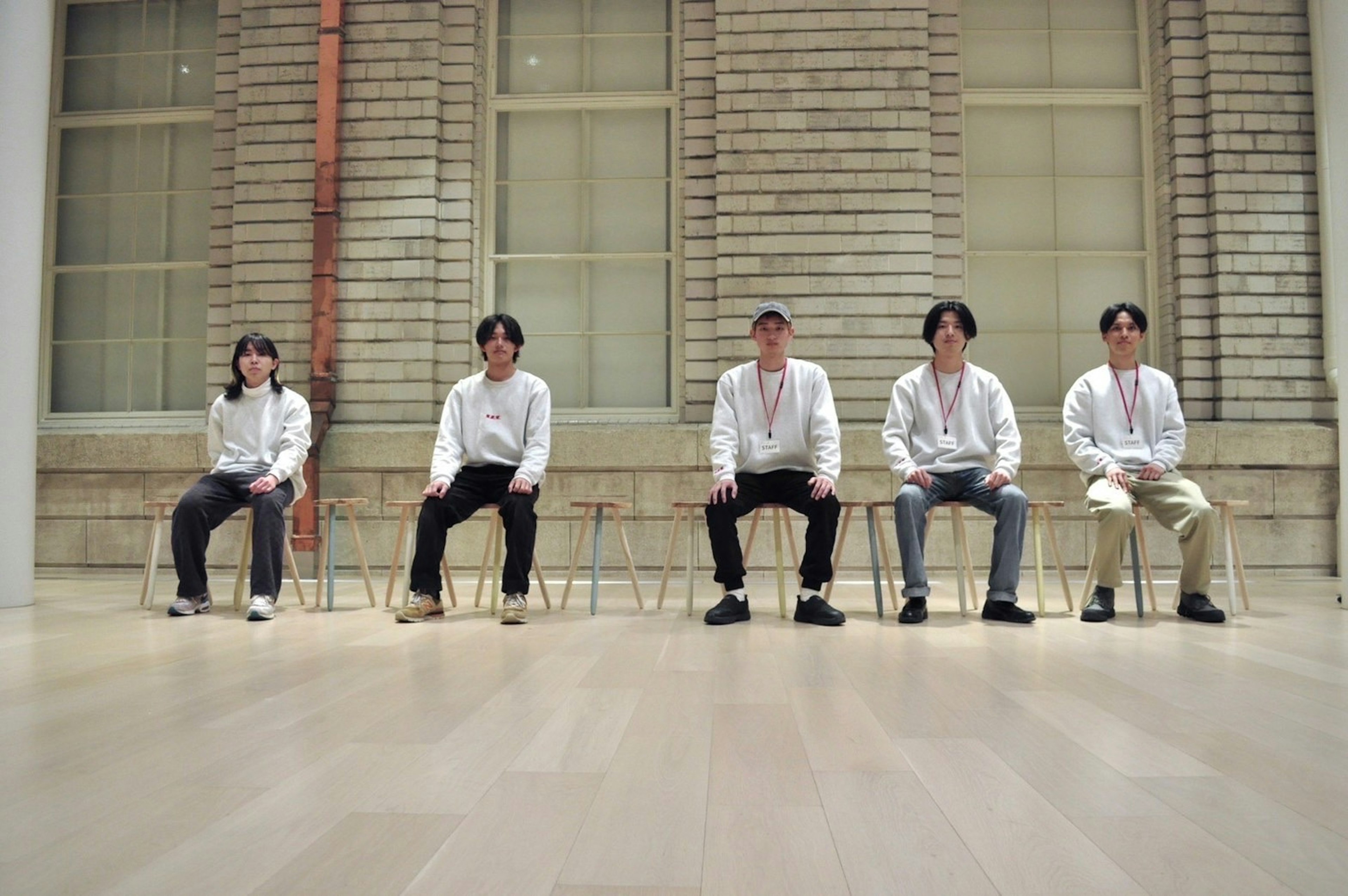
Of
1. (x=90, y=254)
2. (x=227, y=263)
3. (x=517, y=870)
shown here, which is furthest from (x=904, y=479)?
(x=90, y=254)

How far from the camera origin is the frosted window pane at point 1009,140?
595cm

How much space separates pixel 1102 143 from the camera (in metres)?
5.97

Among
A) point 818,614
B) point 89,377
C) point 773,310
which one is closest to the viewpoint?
point 818,614

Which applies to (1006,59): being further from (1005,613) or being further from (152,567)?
(152,567)

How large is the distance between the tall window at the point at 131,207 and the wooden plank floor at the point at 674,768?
3545 millimetres

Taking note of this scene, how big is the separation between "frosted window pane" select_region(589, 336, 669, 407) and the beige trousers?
2.76 meters

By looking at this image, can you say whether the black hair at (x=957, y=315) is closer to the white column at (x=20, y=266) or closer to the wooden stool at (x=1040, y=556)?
the wooden stool at (x=1040, y=556)

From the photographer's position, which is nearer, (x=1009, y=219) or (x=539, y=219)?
(x=1009, y=219)

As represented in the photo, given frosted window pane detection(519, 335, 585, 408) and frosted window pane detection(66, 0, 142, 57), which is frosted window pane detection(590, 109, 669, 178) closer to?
frosted window pane detection(519, 335, 585, 408)

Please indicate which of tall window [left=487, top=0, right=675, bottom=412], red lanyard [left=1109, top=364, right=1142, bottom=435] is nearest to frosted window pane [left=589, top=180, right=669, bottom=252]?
tall window [left=487, top=0, right=675, bottom=412]

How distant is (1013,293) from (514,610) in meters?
3.84

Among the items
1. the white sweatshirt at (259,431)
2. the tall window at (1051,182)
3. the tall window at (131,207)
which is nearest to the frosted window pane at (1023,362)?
the tall window at (1051,182)

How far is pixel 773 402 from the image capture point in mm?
3998


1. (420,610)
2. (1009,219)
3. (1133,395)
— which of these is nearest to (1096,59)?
(1009,219)
